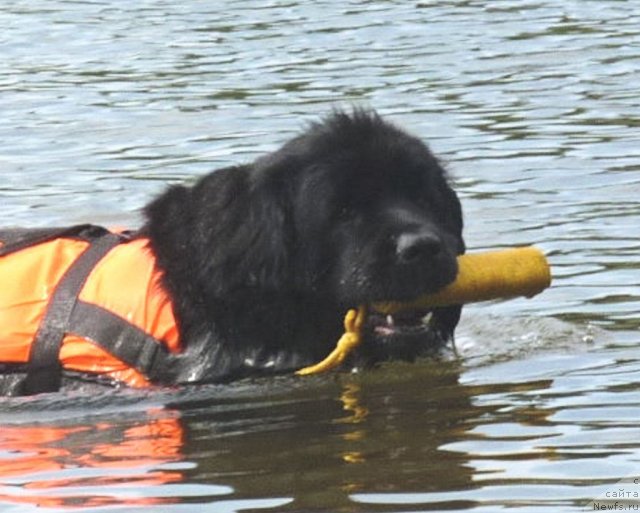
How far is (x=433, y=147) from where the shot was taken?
1274 cm

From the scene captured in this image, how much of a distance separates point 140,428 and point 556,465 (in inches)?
69.1

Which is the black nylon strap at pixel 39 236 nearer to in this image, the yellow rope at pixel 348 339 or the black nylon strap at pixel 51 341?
the black nylon strap at pixel 51 341

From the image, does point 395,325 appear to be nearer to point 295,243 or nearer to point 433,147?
point 295,243

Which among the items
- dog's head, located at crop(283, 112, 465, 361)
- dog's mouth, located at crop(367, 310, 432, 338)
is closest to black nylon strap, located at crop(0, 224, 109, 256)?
dog's head, located at crop(283, 112, 465, 361)

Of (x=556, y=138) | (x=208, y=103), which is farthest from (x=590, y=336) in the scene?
(x=208, y=103)

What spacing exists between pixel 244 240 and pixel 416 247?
70 centimetres

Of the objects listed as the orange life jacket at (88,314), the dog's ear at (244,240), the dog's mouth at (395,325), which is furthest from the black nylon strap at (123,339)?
the dog's mouth at (395,325)

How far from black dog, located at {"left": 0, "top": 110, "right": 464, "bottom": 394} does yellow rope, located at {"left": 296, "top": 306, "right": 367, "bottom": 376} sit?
0.16 ft

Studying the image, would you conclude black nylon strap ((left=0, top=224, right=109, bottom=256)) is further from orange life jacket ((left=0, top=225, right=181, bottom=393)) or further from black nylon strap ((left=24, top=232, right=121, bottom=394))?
black nylon strap ((left=24, top=232, right=121, bottom=394))

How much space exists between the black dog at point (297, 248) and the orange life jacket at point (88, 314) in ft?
0.30

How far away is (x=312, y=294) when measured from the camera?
7.55m

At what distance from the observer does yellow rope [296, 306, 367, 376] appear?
7.51m

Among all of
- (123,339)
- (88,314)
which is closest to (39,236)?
(88,314)

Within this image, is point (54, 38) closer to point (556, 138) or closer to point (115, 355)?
point (556, 138)
